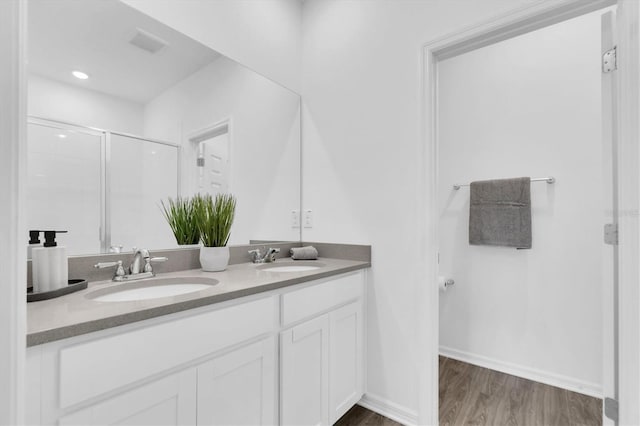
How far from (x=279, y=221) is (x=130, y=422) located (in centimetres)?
132

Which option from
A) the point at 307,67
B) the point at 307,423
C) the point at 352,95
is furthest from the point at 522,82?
the point at 307,423

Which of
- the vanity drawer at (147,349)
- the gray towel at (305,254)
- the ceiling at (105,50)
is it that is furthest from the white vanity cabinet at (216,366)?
the ceiling at (105,50)

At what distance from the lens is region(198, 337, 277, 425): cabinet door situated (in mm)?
948

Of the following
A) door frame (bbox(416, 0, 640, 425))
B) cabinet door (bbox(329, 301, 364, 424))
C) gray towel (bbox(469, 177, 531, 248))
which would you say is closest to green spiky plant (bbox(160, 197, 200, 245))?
cabinet door (bbox(329, 301, 364, 424))

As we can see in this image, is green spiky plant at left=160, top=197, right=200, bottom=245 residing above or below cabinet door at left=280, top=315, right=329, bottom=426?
above

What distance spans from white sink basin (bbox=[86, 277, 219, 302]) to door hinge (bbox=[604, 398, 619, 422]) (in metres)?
1.52

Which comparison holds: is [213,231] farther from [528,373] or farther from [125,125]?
[528,373]

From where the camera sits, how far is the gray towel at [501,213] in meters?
2.09

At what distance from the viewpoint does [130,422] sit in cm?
78

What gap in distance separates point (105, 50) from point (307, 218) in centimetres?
133

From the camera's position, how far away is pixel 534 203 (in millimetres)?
2113

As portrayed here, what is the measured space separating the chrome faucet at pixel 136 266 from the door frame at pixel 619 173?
1251mm

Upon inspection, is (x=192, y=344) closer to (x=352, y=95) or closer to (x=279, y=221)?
(x=279, y=221)

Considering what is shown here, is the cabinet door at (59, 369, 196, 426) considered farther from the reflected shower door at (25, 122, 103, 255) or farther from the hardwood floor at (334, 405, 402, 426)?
the hardwood floor at (334, 405, 402, 426)
